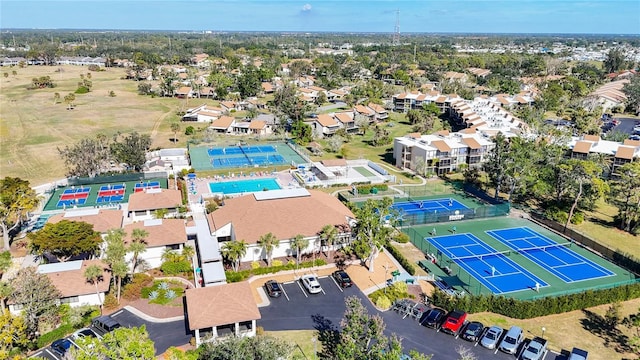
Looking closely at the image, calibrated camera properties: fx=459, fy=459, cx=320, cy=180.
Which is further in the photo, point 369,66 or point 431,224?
point 369,66

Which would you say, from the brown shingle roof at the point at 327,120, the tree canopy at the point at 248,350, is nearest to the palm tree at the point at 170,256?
the tree canopy at the point at 248,350

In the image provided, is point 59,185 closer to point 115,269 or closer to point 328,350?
point 115,269

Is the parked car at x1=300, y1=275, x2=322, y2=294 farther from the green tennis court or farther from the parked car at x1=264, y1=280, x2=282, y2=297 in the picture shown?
the green tennis court

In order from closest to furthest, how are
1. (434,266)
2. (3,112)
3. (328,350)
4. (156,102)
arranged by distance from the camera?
(328,350) < (434,266) < (3,112) < (156,102)

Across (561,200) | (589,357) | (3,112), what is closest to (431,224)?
(561,200)

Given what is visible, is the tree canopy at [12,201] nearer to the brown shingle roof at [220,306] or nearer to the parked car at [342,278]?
the brown shingle roof at [220,306]
